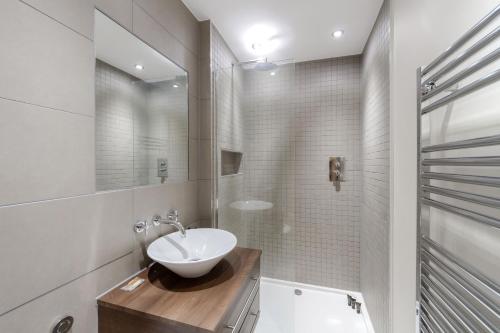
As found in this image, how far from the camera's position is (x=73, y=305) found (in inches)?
32.1

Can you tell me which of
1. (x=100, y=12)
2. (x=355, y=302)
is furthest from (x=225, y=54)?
(x=355, y=302)

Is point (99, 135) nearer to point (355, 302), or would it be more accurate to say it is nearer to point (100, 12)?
point (100, 12)

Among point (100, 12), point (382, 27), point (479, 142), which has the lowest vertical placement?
point (479, 142)

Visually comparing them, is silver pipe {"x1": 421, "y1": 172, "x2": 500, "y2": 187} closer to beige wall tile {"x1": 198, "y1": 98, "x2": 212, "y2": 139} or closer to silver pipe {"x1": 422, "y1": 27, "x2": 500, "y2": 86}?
silver pipe {"x1": 422, "y1": 27, "x2": 500, "y2": 86}

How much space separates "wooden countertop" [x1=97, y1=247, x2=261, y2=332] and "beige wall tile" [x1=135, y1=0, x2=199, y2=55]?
1440 millimetres

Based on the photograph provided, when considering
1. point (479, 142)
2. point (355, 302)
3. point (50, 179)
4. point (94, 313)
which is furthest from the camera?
point (355, 302)

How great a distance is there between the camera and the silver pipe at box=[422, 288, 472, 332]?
2.19ft

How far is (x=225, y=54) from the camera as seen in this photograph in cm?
→ 192

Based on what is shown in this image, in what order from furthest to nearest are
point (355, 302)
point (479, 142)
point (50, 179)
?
point (355, 302) → point (50, 179) → point (479, 142)

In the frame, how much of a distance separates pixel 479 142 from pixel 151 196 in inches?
54.0

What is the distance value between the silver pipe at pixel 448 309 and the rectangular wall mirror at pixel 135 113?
4.62ft

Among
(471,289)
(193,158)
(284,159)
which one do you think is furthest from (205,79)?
(471,289)

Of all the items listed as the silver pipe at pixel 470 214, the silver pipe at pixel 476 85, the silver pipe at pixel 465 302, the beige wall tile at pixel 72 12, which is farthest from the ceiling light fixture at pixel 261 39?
the silver pipe at pixel 465 302

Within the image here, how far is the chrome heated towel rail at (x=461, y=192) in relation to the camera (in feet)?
1.87
